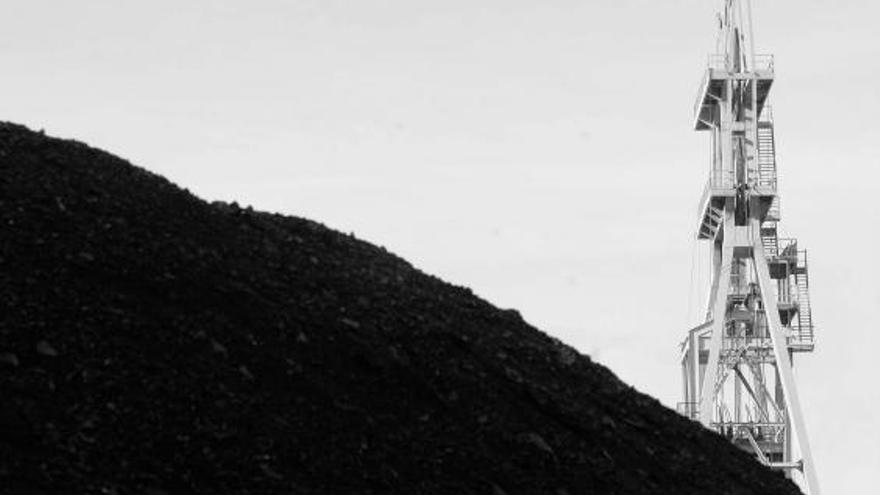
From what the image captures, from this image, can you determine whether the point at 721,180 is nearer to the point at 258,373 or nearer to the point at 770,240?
the point at 770,240

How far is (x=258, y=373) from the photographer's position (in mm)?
25312

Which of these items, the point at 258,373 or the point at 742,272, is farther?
the point at 742,272

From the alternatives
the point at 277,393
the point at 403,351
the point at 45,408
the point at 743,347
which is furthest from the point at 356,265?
the point at 743,347

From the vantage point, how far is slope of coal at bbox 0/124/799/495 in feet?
75.3

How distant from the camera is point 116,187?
94.2ft

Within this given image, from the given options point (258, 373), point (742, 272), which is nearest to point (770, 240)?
point (742, 272)

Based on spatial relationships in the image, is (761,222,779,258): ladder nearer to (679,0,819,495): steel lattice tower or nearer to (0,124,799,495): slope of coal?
(679,0,819,495): steel lattice tower

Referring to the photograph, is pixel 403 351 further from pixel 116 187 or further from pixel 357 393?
pixel 116 187

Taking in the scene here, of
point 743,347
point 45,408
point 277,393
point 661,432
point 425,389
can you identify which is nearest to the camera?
point 45,408

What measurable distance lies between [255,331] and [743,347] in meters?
56.3

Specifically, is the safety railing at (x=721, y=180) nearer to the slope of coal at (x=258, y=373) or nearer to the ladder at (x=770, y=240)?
the ladder at (x=770, y=240)

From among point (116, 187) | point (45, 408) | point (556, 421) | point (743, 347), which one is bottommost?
point (45, 408)

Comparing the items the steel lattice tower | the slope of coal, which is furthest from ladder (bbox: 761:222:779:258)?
the slope of coal

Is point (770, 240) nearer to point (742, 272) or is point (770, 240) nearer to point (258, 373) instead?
point (742, 272)
